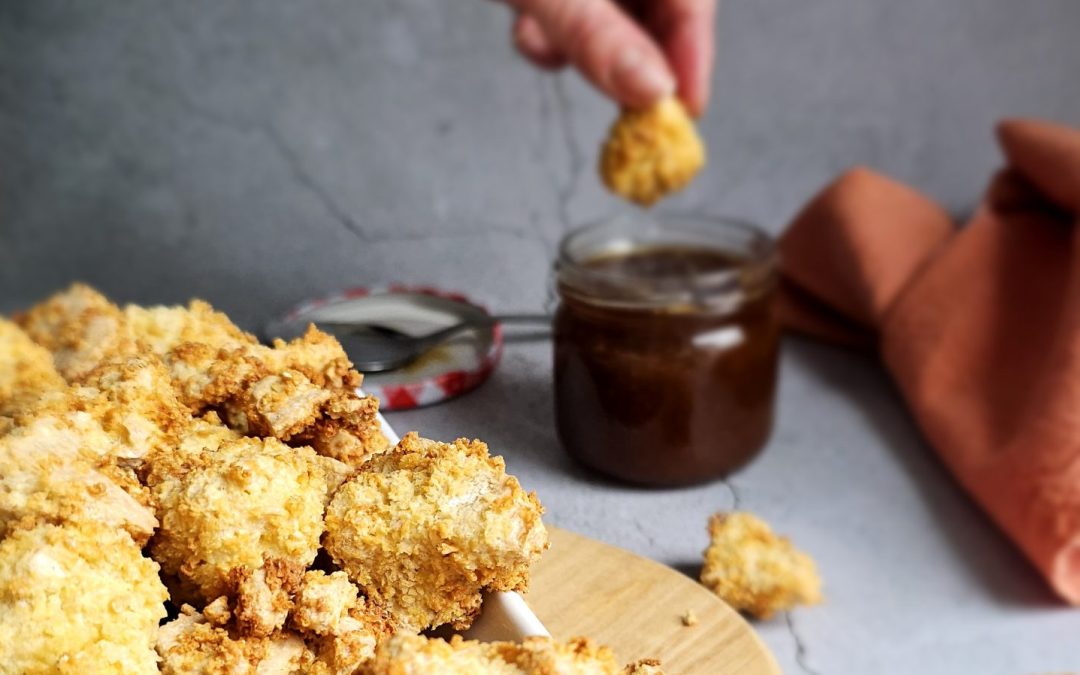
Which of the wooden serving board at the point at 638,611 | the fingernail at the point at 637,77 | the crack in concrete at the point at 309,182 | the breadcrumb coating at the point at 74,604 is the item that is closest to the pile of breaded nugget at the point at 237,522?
the breadcrumb coating at the point at 74,604

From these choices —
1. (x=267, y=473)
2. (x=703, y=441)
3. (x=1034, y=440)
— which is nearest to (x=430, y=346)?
(x=267, y=473)

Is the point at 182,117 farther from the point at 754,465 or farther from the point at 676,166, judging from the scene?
the point at 754,465

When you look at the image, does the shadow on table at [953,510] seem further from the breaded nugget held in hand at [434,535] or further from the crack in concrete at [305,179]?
the breaded nugget held in hand at [434,535]

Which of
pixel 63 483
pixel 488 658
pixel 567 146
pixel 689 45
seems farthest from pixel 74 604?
pixel 567 146

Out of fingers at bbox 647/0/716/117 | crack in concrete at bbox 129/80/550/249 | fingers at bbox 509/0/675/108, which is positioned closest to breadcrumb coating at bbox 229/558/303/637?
crack in concrete at bbox 129/80/550/249

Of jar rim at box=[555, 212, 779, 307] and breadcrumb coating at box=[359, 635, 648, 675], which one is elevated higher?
breadcrumb coating at box=[359, 635, 648, 675]

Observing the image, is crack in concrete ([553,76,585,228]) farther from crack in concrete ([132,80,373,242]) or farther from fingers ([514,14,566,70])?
crack in concrete ([132,80,373,242])
